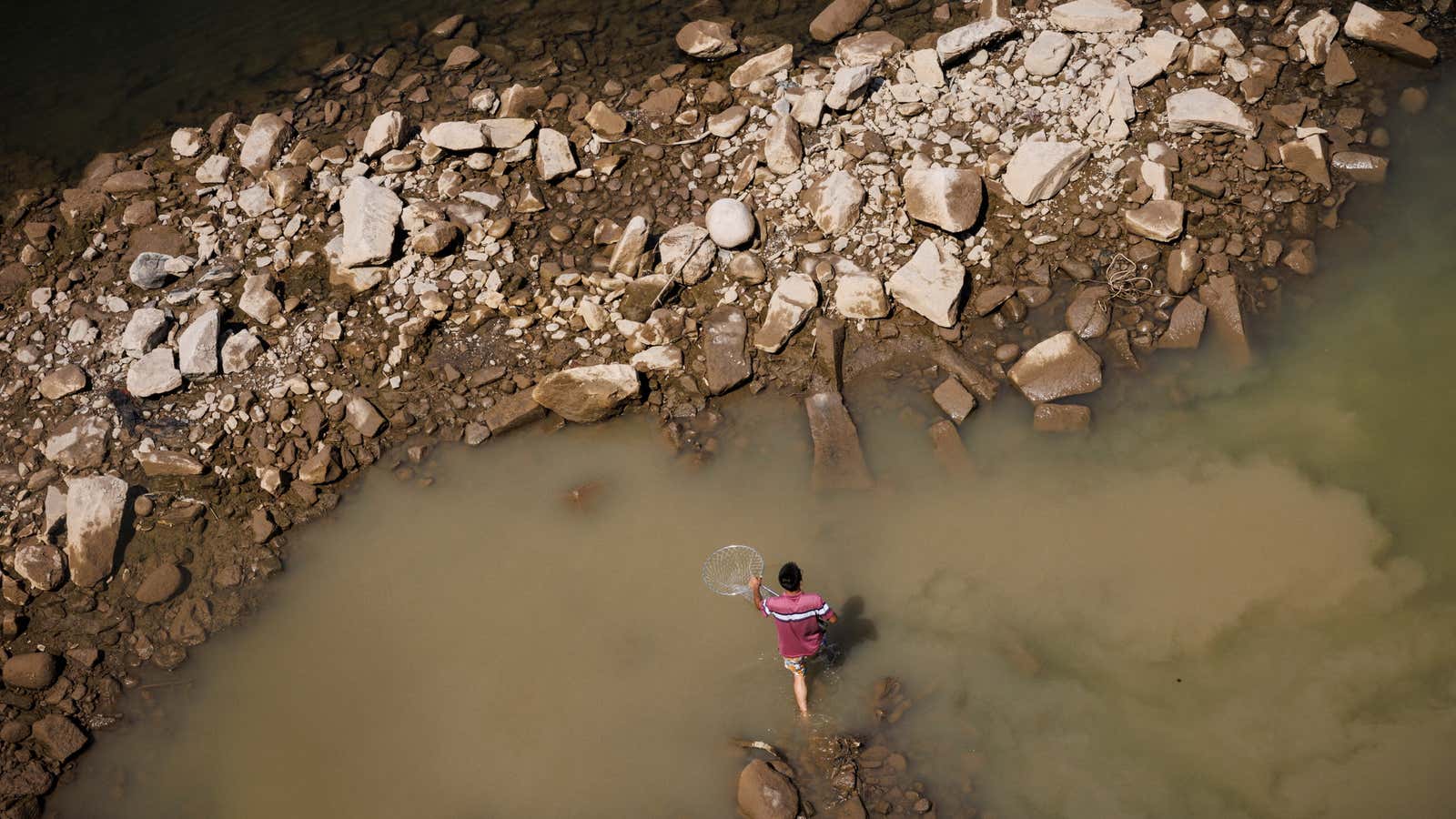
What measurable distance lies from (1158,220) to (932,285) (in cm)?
160

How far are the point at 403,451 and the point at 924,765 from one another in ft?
12.1

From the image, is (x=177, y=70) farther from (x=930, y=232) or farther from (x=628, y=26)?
(x=930, y=232)

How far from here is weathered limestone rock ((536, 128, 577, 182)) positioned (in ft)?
23.3

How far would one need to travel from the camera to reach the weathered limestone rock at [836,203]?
21.5 ft

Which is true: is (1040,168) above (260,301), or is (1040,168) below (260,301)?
below

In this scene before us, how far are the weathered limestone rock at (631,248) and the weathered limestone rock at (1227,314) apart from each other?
3.66 meters

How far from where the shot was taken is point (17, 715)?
555 centimetres

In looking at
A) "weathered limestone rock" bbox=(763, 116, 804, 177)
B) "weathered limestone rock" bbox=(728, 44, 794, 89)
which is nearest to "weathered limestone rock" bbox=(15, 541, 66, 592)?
"weathered limestone rock" bbox=(763, 116, 804, 177)

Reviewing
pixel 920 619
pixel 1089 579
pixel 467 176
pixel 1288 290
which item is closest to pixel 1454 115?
pixel 1288 290

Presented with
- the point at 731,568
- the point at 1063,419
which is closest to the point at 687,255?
the point at 731,568

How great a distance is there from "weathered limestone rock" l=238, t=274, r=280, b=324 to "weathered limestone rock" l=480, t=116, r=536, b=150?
132 cm

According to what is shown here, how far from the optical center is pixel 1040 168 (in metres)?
6.50

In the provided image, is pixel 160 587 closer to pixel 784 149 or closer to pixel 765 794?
pixel 765 794

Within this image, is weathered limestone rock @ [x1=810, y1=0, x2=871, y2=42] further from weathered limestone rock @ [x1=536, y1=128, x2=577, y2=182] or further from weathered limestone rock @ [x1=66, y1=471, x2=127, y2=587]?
weathered limestone rock @ [x1=66, y1=471, x2=127, y2=587]
